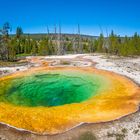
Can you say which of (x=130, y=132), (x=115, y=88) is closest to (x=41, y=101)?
(x=115, y=88)

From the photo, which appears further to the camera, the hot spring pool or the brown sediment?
the hot spring pool

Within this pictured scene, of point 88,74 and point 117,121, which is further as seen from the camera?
point 88,74

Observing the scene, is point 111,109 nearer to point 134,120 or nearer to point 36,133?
point 134,120

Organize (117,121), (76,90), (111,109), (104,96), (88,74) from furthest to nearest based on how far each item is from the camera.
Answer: (88,74)
(76,90)
(104,96)
(111,109)
(117,121)

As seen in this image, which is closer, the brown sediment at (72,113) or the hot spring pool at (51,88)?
the brown sediment at (72,113)

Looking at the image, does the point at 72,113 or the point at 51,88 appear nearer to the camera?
the point at 72,113

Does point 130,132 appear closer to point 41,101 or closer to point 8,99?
point 41,101

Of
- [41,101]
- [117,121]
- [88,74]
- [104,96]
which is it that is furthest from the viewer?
[88,74]

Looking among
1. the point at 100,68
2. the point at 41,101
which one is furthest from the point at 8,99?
the point at 100,68
